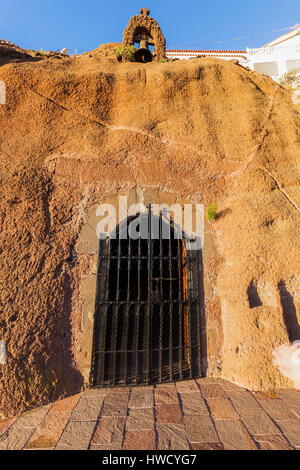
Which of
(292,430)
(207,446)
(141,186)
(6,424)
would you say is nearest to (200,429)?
(207,446)

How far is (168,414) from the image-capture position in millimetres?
2479

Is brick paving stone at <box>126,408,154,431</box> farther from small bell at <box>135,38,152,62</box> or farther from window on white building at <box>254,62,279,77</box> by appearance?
window on white building at <box>254,62,279,77</box>

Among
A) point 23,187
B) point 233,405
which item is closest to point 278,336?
point 233,405

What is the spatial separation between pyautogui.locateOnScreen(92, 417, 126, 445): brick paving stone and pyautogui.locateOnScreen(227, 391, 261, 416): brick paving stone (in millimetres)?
1151

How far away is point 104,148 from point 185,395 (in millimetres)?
3311

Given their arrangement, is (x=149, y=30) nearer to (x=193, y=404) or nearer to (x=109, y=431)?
(x=193, y=404)

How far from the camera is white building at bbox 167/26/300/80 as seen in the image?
58.4 feet

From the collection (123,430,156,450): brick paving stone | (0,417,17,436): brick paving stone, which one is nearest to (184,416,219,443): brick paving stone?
(123,430,156,450): brick paving stone

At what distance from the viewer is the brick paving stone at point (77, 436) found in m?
2.06

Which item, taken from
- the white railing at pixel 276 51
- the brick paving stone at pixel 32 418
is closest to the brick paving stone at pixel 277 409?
the brick paving stone at pixel 32 418

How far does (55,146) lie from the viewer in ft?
11.5

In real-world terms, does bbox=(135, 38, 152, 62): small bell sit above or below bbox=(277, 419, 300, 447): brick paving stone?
above

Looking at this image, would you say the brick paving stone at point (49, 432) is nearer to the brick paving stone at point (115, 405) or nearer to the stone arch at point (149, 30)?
the brick paving stone at point (115, 405)

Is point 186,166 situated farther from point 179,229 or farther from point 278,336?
point 278,336
